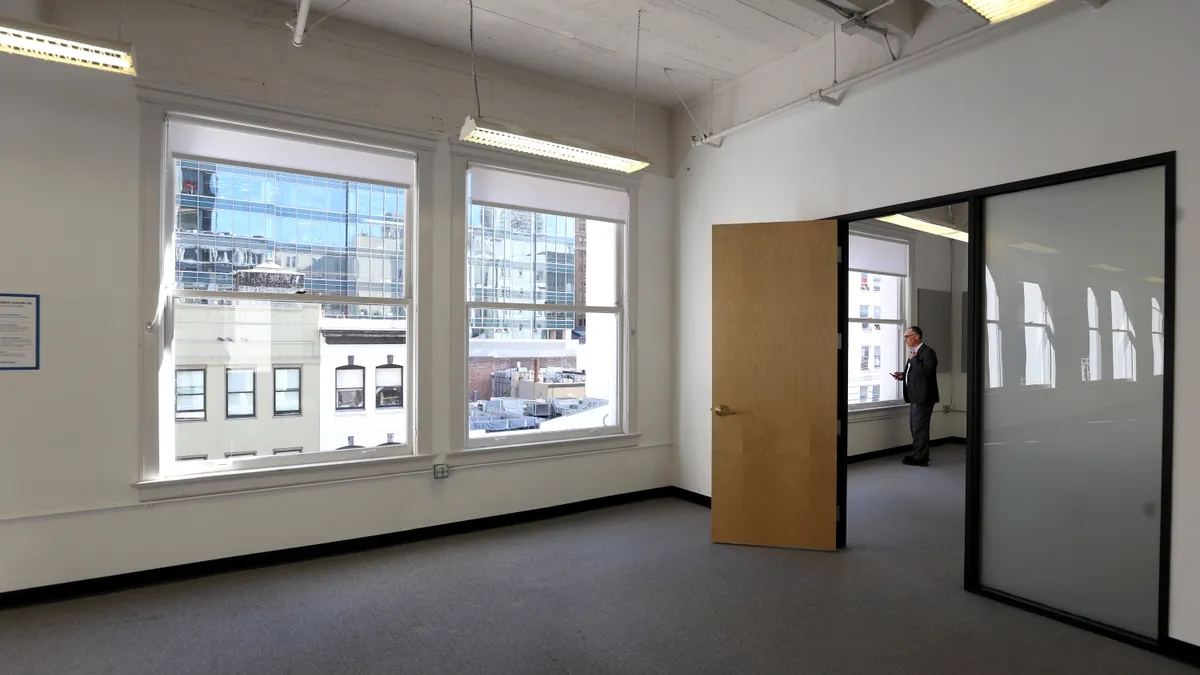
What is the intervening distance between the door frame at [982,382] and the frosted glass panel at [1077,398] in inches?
1.7

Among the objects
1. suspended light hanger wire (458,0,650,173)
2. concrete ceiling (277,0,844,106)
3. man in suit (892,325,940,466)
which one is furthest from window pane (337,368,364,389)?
man in suit (892,325,940,466)

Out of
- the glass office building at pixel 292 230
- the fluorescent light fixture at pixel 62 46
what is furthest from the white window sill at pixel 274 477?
the fluorescent light fixture at pixel 62 46

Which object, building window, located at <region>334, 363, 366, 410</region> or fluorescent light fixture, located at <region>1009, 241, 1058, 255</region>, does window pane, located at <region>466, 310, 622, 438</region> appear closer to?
building window, located at <region>334, 363, 366, 410</region>

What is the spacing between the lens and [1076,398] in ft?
9.82

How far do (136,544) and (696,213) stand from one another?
175 inches

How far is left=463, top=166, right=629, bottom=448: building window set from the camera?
4.48 m

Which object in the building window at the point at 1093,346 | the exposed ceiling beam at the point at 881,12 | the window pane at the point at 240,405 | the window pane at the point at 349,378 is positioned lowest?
the window pane at the point at 240,405

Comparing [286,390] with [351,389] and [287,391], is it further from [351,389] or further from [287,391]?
[351,389]

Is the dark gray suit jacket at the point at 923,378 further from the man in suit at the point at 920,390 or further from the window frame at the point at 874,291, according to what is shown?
the window frame at the point at 874,291

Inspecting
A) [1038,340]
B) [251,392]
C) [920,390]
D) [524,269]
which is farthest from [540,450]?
[920,390]

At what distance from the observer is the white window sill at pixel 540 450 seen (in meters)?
4.36

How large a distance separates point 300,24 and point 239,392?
7.05 ft

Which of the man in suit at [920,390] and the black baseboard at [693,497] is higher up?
the man in suit at [920,390]

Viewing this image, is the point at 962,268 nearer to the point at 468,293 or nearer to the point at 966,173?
the point at 966,173
